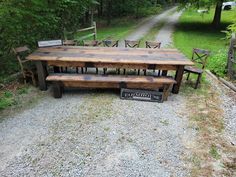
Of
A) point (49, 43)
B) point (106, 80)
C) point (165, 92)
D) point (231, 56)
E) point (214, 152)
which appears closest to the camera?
point (214, 152)

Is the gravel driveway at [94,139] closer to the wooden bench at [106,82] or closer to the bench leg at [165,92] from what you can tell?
the bench leg at [165,92]

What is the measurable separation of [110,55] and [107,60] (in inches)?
21.1

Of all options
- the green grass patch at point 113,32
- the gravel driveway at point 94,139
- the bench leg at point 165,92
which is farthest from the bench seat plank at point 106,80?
the green grass patch at point 113,32


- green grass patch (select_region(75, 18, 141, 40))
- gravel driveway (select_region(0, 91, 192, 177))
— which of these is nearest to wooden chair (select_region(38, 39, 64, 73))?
gravel driveway (select_region(0, 91, 192, 177))

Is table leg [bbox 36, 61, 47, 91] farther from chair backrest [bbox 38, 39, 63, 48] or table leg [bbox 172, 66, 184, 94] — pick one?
table leg [bbox 172, 66, 184, 94]

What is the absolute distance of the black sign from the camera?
6316mm

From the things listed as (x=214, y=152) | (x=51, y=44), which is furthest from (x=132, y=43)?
(x=214, y=152)

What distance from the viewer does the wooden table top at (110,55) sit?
20.9 feet

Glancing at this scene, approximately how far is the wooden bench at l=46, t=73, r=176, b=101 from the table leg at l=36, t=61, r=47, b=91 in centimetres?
47

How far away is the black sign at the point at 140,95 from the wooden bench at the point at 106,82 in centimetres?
12

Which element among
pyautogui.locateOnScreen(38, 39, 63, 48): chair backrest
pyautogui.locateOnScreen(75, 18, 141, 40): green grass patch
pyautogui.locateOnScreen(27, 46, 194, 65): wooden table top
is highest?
pyautogui.locateOnScreen(38, 39, 63, 48): chair backrest

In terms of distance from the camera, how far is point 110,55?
6840 millimetres

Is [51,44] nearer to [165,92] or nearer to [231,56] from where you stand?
[165,92]

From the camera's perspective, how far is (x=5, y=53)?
24.7ft
